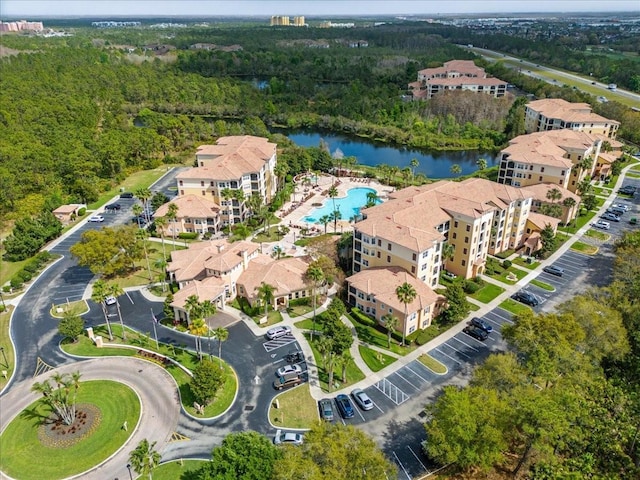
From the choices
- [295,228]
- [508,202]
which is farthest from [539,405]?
[295,228]

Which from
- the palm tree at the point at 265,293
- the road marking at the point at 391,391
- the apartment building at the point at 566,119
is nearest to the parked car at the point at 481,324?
the road marking at the point at 391,391

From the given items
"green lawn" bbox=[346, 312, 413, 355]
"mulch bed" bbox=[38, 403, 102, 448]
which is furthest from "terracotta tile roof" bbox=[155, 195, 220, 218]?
"mulch bed" bbox=[38, 403, 102, 448]

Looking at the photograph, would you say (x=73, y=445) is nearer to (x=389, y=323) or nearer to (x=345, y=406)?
(x=345, y=406)

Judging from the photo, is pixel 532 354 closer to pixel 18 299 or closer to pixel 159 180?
pixel 18 299

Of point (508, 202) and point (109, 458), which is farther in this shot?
point (508, 202)

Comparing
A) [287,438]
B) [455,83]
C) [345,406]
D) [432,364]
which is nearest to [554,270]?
[432,364]

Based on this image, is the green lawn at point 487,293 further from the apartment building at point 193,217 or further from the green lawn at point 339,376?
the apartment building at point 193,217

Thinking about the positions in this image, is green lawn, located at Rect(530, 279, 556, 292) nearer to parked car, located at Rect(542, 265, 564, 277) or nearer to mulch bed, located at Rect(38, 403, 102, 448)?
parked car, located at Rect(542, 265, 564, 277)
